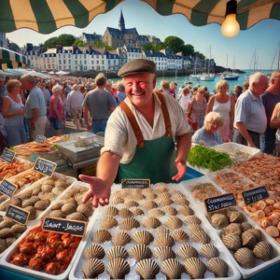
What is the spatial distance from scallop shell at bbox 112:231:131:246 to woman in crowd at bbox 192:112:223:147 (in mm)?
1835

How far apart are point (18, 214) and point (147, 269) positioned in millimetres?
767

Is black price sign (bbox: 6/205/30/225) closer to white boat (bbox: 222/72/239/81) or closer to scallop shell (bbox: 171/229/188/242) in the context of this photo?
scallop shell (bbox: 171/229/188/242)

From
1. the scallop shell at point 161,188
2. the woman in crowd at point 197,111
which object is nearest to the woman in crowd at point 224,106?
the woman in crowd at point 197,111

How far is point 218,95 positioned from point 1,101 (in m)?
3.47

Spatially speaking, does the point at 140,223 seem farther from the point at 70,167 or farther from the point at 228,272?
the point at 70,167

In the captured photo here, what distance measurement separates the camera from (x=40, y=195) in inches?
74.5

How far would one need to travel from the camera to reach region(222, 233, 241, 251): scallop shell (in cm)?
141

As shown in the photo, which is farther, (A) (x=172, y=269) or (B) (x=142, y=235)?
(B) (x=142, y=235)

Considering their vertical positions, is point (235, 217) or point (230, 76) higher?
point (235, 217)

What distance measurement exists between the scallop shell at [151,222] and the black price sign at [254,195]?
0.50m

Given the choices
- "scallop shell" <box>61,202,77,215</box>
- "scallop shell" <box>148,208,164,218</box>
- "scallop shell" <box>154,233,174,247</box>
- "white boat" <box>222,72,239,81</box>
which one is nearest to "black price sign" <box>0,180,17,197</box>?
"scallop shell" <box>61,202,77,215</box>

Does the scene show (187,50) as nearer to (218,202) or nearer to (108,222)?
(218,202)

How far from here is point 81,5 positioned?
3.45 meters

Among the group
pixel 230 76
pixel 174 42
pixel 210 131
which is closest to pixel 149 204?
pixel 210 131
